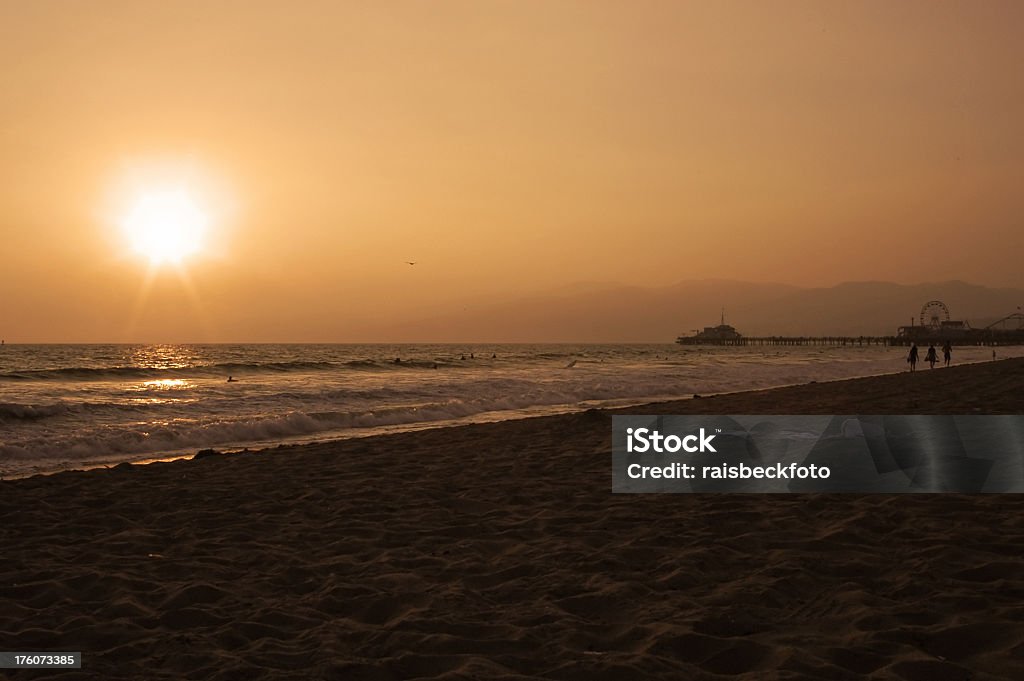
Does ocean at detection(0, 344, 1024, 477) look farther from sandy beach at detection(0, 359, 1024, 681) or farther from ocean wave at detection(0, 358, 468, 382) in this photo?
sandy beach at detection(0, 359, 1024, 681)

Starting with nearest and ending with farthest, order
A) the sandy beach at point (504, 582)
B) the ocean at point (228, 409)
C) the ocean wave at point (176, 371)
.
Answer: the sandy beach at point (504, 582) → the ocean at point (228, 409) → the ocean wave at point (176, 371)

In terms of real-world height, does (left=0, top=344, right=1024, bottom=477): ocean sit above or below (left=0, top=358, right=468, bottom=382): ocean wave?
below

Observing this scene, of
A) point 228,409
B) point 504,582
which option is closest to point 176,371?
point 228,409

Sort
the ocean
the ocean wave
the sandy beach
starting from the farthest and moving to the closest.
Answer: the ocean wave → the ocean → the sandy beach

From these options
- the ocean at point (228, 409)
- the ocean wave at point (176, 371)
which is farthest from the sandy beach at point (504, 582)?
the ocean wave at point (176, 371)

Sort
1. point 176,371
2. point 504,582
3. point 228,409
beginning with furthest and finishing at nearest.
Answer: point 176,371
point 228,409
point 504,582

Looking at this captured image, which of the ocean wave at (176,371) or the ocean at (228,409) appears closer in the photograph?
the ocean at (228,409)

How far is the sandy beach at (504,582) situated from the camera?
15.3ft

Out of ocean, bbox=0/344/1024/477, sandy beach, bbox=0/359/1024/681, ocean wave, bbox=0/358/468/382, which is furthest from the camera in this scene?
ocean wave, bbox=0/358/468/382

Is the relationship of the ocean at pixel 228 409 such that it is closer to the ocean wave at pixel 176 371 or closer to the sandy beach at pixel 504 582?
the ocean wave at pixel 176 371

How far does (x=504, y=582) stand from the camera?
618 centimetres

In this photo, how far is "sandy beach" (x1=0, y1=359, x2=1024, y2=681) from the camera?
4676 mm

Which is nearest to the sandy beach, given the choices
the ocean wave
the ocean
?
the ocean

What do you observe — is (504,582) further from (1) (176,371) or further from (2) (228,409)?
(1) (176,371)
